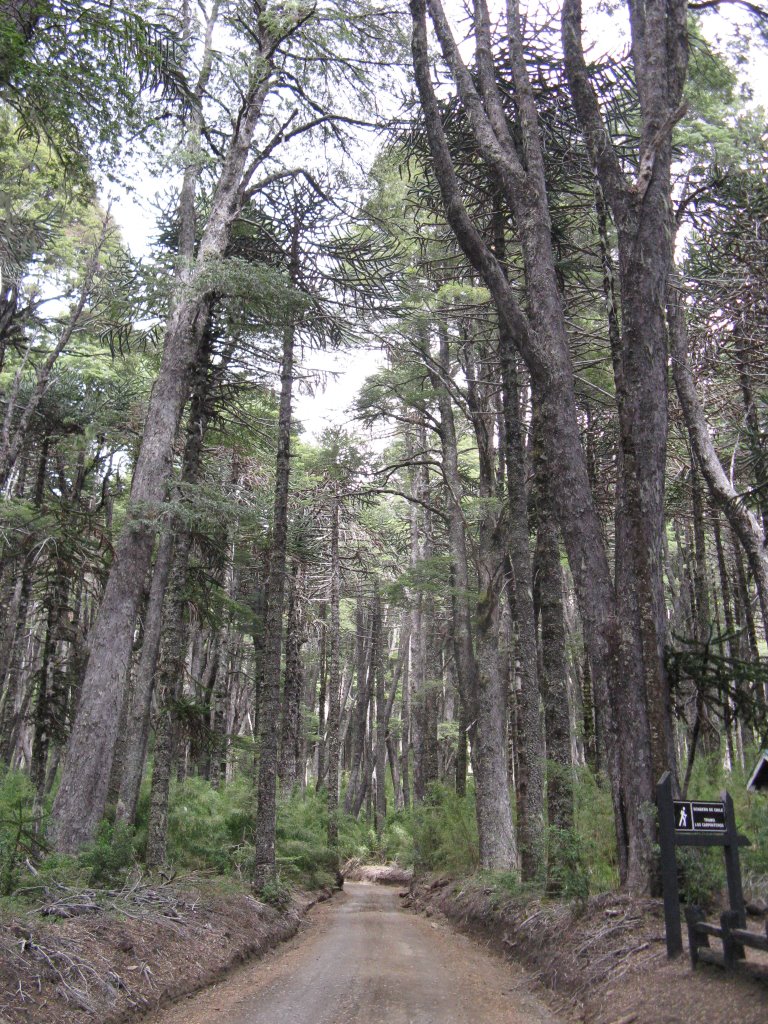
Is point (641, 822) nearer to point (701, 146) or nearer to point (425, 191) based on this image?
point (425, 191)

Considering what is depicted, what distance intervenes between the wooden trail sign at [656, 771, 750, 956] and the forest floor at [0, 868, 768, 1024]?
11.7 inches

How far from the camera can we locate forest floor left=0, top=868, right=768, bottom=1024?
202 inches

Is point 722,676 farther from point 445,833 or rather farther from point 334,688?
point 334,688

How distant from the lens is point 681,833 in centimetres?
584

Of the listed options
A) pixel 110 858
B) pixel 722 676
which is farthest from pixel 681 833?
pixel 110 858

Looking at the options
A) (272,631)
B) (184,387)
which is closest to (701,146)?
(184,387)

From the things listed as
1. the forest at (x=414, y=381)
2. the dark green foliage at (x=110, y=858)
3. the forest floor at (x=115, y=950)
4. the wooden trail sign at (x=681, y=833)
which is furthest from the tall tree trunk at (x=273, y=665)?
the wooden trail sign at (x=681, y=833)

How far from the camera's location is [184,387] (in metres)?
12.5

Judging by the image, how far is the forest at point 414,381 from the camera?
307 inches

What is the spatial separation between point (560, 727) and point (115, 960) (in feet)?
19.5

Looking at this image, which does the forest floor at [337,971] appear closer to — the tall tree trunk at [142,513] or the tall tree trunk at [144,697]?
the tall tree trunk at [142,513]

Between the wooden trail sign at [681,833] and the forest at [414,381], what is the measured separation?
0.92m

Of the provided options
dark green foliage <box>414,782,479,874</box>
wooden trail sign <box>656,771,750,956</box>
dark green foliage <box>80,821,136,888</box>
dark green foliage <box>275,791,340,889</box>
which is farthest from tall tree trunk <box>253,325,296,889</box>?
wooden trail sign <box>656,771,750,956</box>

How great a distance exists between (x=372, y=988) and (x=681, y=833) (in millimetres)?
3358
